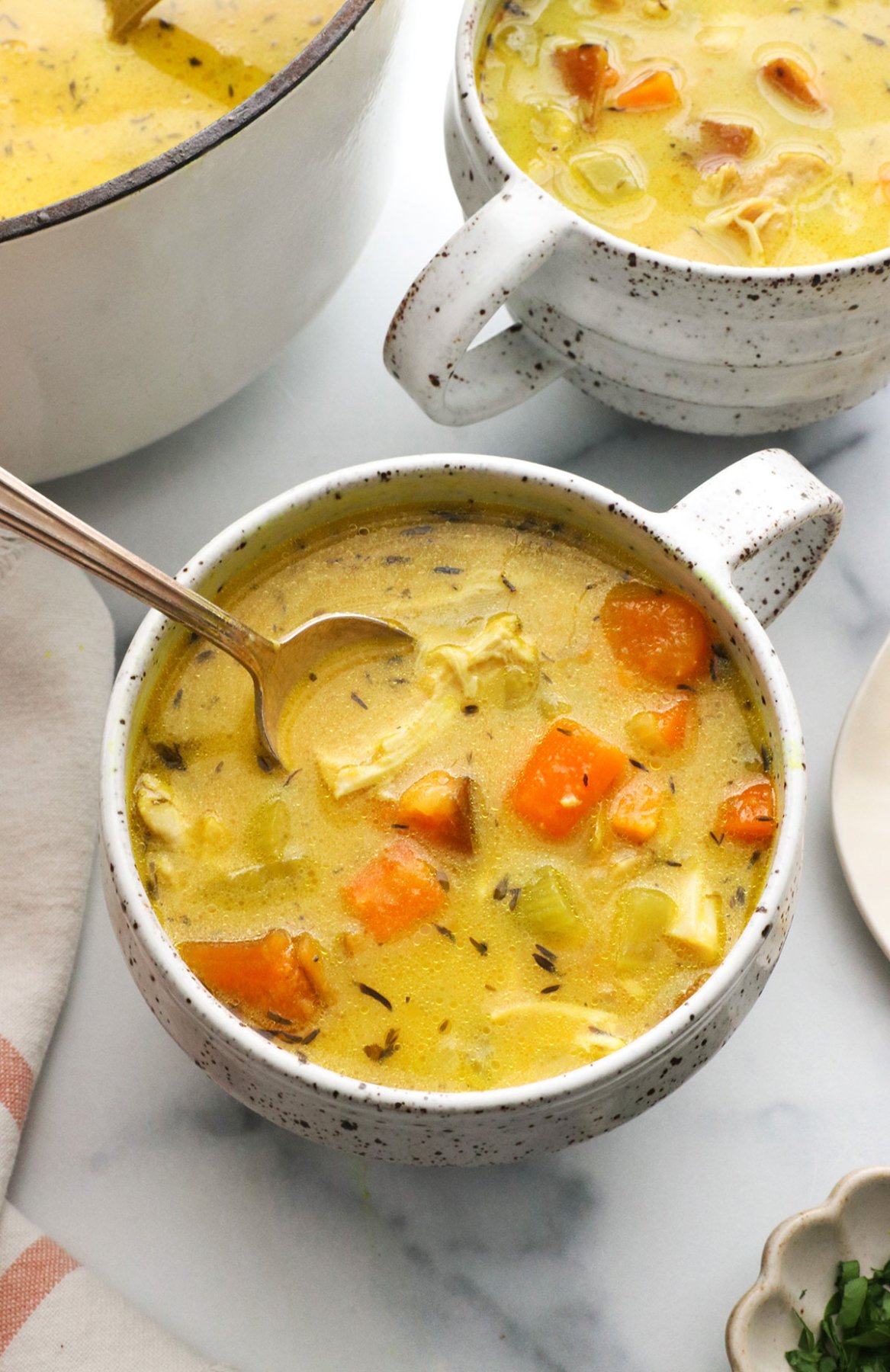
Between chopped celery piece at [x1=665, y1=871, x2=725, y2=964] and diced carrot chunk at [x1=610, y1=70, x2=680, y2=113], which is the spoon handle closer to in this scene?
chopped celery piece at [x1=665, y1=871, x2=725, y2=964]

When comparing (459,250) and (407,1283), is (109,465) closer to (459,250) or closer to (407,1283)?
(459,250)

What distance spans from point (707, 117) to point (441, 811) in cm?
74

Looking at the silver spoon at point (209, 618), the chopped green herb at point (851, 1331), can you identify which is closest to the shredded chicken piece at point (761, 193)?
the silver spoon at point (209, 618)

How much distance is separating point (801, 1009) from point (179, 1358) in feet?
1.92

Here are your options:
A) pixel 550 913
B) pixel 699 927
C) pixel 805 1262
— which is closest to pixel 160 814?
pixel 550 913

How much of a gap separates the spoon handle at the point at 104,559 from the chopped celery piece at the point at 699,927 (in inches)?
14.6

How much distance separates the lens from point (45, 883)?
4.35ft

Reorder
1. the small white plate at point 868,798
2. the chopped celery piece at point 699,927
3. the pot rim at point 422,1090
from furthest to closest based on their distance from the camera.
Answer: the small white plate at point 868,798 < the chopped celery piece at point 699,927 < the pot rim at point 422,1090

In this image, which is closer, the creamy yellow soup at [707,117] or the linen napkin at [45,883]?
the linen napkin at [45,883]

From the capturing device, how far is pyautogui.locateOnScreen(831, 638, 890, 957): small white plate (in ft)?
4.39

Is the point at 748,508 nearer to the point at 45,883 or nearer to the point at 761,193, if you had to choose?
the point at 761,193

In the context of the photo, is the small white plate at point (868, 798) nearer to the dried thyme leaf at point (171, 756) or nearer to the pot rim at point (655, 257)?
the pot rim at point (655, 257)

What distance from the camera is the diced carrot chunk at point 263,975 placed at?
3.41ft

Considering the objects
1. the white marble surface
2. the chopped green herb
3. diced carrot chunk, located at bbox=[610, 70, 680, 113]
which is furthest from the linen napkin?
diced carrot chunk, located at bbox=[610, 70, 680, 113]
